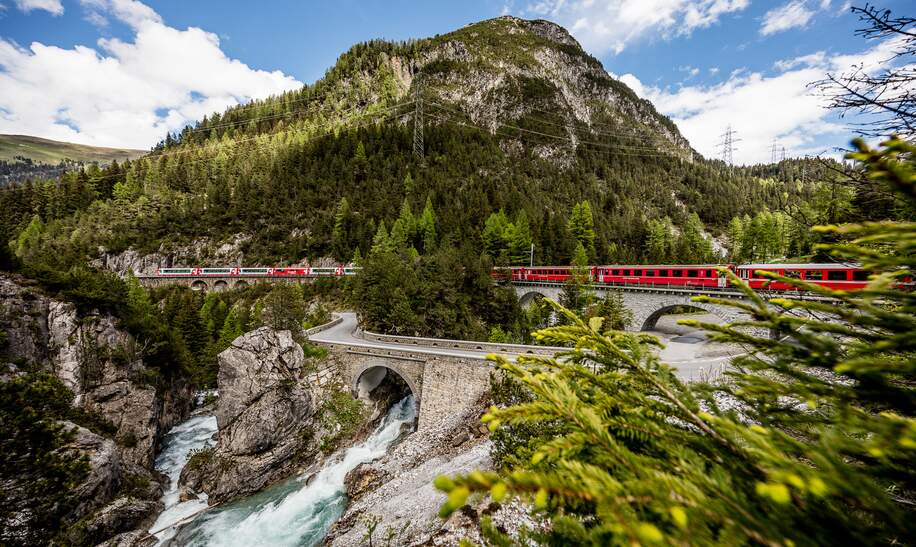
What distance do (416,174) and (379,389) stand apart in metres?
55.2

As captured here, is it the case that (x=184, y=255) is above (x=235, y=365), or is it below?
above

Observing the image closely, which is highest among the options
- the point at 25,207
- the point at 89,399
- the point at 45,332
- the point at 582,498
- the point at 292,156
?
the point at 292,156

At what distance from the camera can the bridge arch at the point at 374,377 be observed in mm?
20188

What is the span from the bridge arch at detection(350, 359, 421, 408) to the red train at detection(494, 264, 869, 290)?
15.9 metres

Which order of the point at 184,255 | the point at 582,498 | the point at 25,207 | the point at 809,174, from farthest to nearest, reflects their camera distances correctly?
the point at 809,174 < the point at 25,207 < the point at 184,255 < the point at 582,498

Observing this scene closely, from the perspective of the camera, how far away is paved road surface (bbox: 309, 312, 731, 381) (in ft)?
51.4

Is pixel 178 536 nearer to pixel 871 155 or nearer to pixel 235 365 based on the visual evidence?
pixel 235 365

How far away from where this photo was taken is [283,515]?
48.4 ft

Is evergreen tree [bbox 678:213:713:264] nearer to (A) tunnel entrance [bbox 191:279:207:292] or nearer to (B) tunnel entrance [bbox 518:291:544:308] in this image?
(B) tunnel entrance [bbox 518:291:544:308]

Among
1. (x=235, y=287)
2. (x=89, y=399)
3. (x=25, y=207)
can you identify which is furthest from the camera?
(x=25, y=207)

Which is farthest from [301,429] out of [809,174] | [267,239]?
[809,174]

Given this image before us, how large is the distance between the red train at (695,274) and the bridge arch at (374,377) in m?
15.9

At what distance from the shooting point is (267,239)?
57.2 metres

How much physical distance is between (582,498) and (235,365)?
21.8 meters
